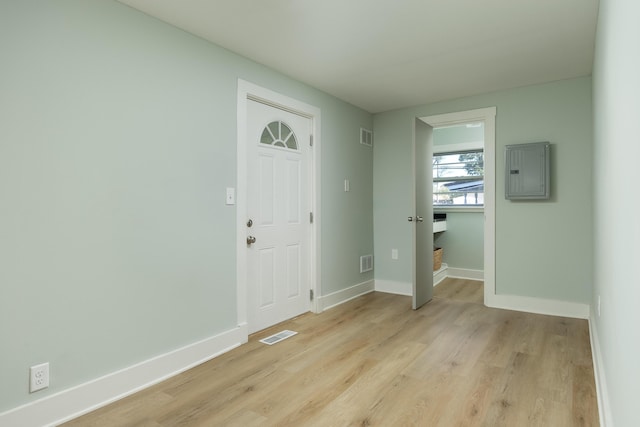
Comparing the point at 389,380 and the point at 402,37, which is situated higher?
the point at 402,37

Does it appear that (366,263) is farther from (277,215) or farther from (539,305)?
(539,305)

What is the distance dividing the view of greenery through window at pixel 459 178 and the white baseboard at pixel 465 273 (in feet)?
3.33

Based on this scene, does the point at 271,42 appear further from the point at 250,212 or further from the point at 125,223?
the point at 125,223

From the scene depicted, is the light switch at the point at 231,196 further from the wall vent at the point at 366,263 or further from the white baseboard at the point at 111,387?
the wall vent at the point at 366,263

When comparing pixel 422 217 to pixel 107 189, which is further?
pixel 422 217

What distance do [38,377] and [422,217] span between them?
3480 millimetres

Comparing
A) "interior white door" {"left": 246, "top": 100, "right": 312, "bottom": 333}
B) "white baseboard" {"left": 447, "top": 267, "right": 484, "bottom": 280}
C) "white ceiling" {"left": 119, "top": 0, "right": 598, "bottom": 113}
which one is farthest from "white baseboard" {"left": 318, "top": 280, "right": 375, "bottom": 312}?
"white ceiling" {"left": 119, "top": 0, "right": 598, "bottom": 113}

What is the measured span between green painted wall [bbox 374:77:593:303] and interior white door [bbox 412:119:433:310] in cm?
56


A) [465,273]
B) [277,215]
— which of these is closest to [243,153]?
[277,215]

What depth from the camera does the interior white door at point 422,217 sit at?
382 cm

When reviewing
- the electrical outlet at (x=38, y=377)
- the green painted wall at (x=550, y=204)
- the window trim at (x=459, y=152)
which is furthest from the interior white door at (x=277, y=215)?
the window trim at (x=459, y=152)

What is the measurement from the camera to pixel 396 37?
262 centimetres

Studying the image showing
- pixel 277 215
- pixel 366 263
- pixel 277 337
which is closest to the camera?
pixel 277 337

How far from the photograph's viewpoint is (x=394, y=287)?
4.57 metres
